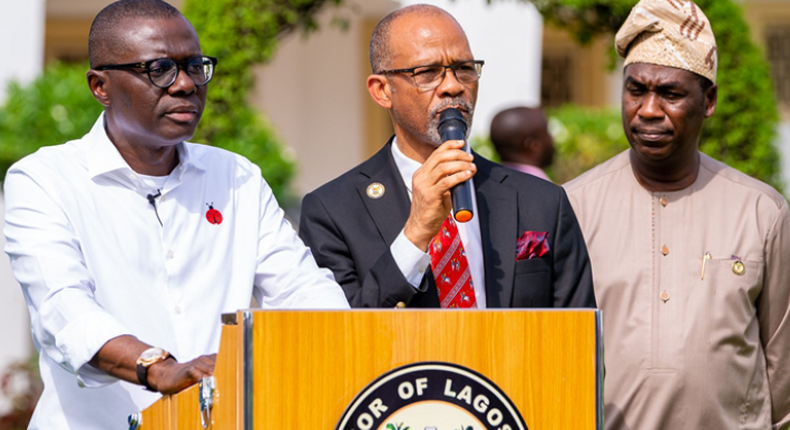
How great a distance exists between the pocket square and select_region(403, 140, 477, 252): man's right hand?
0.42 metres

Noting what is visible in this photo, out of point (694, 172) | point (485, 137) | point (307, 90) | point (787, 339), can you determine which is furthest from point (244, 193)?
point (307, 90)

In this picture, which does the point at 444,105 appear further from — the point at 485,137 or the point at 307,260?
the point at 485,137

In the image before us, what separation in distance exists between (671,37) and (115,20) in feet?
5.99

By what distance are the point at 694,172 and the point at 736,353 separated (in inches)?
25.4

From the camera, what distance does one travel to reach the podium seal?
2480 mm

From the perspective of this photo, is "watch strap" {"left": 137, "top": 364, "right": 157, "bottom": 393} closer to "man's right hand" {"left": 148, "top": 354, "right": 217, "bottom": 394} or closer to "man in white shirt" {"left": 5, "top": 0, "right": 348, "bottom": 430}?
"man's right hand" {"left": 148, "top": 354, "right": 217, "bottom": 394}

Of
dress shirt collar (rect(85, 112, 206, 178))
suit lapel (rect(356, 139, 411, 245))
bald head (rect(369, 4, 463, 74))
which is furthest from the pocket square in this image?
dress shirt collar (rect(85, 112, 206, 178))

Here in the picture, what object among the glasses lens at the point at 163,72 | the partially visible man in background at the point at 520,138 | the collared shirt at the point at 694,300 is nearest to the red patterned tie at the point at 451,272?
the collared shirt at the point at 694,300

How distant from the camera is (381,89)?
12.0 ft

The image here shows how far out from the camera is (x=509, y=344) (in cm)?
254

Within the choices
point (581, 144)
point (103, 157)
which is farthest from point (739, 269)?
point (581, 144)

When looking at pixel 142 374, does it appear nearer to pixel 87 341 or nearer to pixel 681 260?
pixel 87 341

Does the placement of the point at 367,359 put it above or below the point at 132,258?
below

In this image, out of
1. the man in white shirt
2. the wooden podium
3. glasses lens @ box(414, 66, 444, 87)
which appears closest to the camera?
the wooden podium
